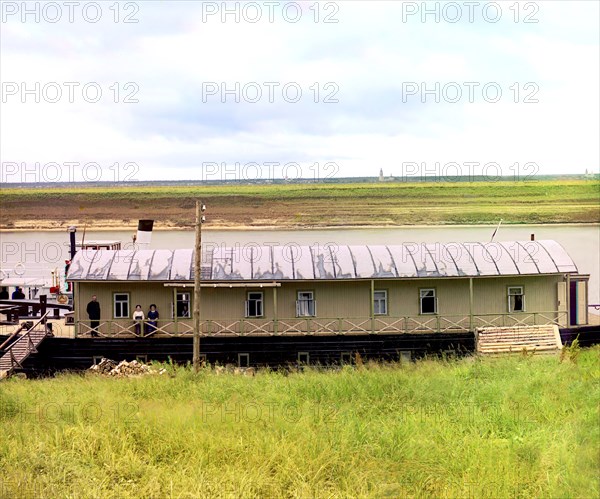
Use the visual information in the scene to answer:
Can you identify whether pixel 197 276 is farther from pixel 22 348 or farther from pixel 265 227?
pixel 265 227

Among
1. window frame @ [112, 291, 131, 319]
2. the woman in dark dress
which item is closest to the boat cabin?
window frame @ [112, 291, 131, 319]

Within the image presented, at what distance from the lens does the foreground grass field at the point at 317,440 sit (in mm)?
10992

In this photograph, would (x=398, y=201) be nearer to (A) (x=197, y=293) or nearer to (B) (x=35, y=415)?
(A) (x=197, y=293)

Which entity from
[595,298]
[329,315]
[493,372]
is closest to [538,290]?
[329,315]

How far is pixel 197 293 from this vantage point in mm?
23281

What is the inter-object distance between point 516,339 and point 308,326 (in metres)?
6.53

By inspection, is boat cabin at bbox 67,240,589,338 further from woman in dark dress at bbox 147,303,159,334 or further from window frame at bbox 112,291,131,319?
woman in dark dress at bbox 147,303,159,334

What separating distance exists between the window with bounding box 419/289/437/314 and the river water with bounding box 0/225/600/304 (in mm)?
28491

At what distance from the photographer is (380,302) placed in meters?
26.2

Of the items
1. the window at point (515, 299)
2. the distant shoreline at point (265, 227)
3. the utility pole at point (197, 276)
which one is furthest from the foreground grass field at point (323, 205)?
the utility pole at point (197, 276)

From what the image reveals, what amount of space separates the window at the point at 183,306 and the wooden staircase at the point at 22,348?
13.6ft

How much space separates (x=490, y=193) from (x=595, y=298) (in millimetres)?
46721

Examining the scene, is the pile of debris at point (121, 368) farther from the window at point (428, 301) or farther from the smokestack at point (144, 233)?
the window at point (428, 301)

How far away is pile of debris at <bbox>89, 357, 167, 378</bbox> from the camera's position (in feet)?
75.1
